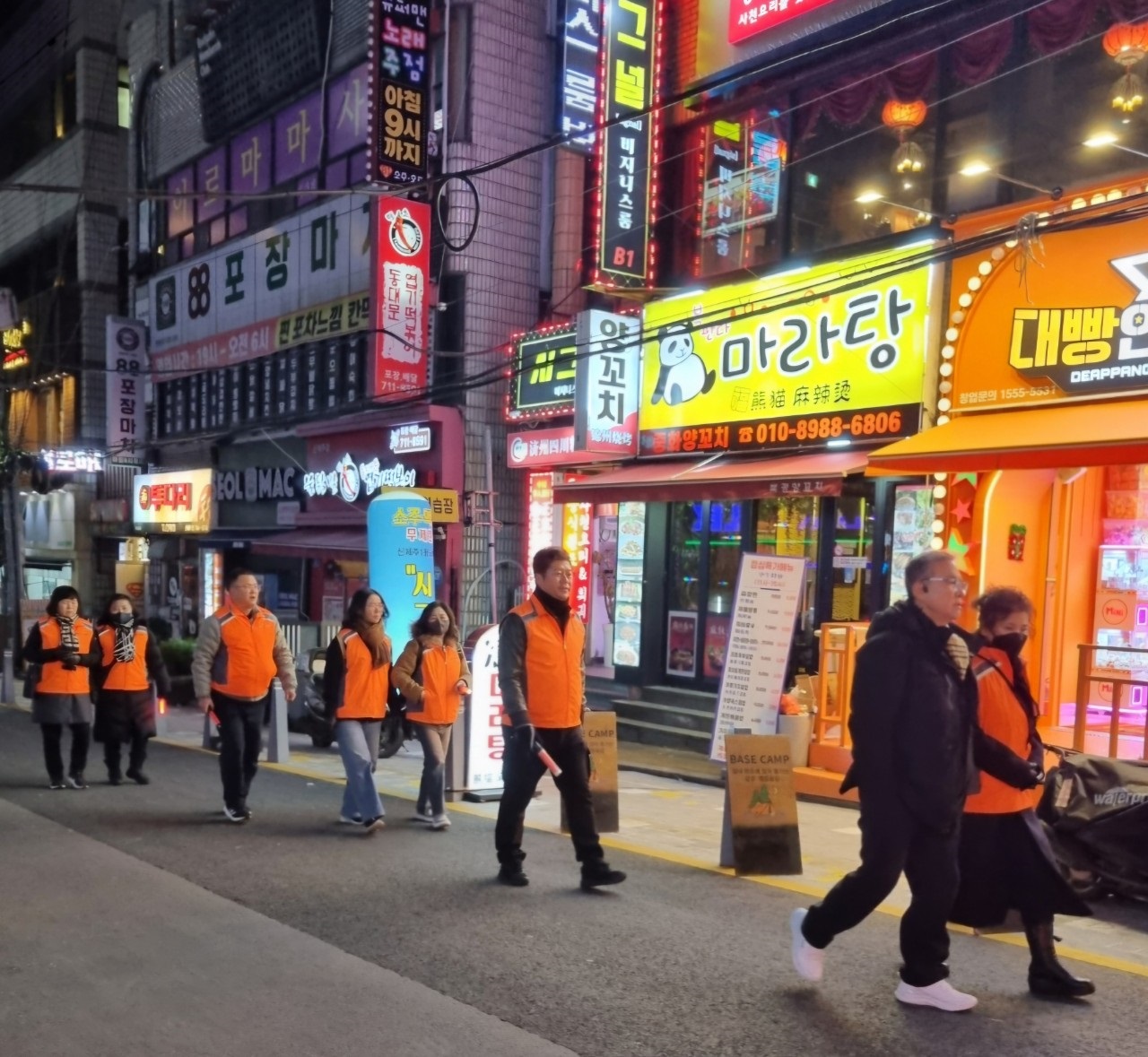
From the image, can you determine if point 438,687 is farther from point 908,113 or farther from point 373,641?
point 908,113

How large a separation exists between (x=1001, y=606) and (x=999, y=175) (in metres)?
6.89

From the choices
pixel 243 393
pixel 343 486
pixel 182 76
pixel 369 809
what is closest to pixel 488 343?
pixel 343 486

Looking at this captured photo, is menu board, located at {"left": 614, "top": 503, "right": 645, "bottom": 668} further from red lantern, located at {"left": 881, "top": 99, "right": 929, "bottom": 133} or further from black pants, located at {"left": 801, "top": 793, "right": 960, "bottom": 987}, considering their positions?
black pants, located at {"left": 801, "top": 793, "right": 960, "bottom": 987}

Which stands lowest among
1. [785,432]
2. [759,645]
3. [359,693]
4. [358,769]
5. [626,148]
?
[358,769]

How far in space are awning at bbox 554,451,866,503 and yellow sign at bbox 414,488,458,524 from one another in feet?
9.60

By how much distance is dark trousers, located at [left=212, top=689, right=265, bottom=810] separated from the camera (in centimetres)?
845

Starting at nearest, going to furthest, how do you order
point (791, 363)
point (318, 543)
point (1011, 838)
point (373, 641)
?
point (1011, 838) → point (373, 641) → point (791, 363) → point (318, 543)

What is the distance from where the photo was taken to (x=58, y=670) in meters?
10.1

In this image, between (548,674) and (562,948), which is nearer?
(562,948)

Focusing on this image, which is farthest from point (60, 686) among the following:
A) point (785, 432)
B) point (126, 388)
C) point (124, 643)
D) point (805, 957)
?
point (126, 388)

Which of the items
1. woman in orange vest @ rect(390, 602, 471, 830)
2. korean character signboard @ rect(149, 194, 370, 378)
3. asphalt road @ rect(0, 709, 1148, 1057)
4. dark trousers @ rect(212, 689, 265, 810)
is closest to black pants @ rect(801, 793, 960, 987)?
asphalt road @ rect(0, 709, 1148, 1057)

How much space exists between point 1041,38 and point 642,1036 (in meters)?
10.1

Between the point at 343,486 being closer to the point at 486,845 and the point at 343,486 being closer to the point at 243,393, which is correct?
the point at 243,393

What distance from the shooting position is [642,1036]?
14.6 feet
